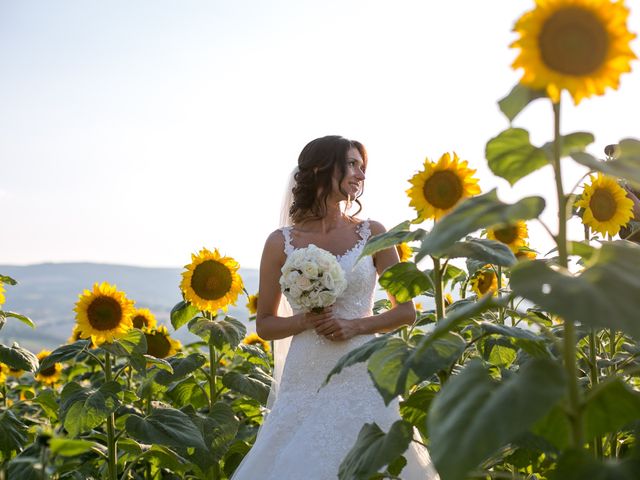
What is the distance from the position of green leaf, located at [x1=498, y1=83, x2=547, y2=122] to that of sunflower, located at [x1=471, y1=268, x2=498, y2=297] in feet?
9.84

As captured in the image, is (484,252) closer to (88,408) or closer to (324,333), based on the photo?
(324,333)

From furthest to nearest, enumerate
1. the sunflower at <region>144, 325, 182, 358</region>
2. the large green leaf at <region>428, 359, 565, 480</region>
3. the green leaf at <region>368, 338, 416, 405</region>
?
the sunflower at <region>144, 325, 182, 358</region> < the green leaf at <region>368, 338, 416, 405</region> < the large green leaf at <region>428, 359, 565, 480</region>

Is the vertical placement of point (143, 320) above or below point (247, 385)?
above

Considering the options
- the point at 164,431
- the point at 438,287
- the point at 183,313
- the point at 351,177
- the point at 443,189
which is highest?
the point at 351,177

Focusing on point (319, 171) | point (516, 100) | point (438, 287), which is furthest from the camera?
point (319, 171)

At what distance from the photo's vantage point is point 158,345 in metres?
5.46

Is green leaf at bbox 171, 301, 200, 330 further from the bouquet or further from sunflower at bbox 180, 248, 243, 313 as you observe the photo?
the bouquet

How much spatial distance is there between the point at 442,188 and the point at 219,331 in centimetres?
210

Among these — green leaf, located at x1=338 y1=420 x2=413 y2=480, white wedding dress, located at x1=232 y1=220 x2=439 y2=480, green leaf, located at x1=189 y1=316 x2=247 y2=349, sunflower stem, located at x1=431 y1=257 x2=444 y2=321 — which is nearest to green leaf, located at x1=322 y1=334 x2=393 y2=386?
green leaf, located at x1=338 y1=420 x2=413 y2=480

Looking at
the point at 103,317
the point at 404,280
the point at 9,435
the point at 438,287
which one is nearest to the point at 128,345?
the point at 103,317

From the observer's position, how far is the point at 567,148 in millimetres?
1772

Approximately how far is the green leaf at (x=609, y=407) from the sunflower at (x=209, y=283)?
3066 mm

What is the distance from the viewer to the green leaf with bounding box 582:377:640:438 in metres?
1.60

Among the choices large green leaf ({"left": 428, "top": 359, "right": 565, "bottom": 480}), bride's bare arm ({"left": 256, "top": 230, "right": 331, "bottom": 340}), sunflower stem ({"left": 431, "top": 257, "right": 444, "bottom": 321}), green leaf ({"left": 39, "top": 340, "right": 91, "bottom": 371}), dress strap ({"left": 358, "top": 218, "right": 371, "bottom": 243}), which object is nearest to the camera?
large green leaf ({"left": 428, "top": 359, "right": 565, "bottom": 480})
